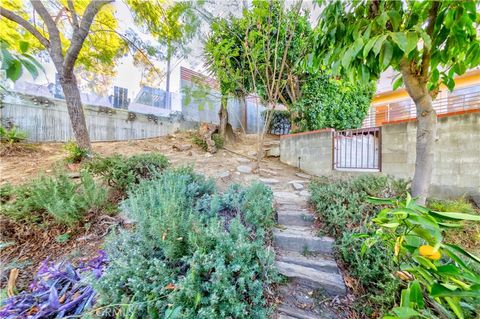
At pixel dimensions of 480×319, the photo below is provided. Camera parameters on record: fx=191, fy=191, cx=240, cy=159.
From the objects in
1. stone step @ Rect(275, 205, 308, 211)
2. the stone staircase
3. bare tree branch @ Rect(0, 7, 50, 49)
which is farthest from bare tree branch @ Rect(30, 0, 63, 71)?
the stone staircase

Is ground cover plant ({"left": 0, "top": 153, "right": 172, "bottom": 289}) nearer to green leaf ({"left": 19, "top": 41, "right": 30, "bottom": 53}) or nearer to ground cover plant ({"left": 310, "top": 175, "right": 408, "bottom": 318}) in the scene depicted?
green leaf ({"left": 19, "top": 41, "right": 30, "bottom": 53})

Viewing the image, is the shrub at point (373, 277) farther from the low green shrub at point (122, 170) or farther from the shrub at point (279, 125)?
the shrub at point (279, 125)

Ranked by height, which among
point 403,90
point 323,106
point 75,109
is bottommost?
point 75,109

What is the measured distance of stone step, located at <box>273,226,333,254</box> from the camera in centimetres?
186

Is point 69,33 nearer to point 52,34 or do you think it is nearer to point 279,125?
point 52,34

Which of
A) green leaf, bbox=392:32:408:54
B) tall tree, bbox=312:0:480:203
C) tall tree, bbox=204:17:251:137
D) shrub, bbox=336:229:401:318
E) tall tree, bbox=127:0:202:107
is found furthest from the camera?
tall tree, bbox=127:0:202:107

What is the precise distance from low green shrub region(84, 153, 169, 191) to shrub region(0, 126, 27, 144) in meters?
3.26

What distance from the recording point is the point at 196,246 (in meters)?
1.25

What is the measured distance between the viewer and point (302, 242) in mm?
1892

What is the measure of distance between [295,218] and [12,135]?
239 inches

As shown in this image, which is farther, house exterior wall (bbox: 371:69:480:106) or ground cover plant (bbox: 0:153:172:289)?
house exterior wall (bbox: 371:69:480:106)

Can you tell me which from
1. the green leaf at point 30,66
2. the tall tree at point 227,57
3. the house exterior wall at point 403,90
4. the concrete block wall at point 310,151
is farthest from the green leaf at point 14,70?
the house exterior wall at point 403,90

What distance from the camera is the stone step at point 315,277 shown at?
1.48m

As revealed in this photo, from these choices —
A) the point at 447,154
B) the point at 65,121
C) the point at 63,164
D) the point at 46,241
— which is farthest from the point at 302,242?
the point at 65,121
